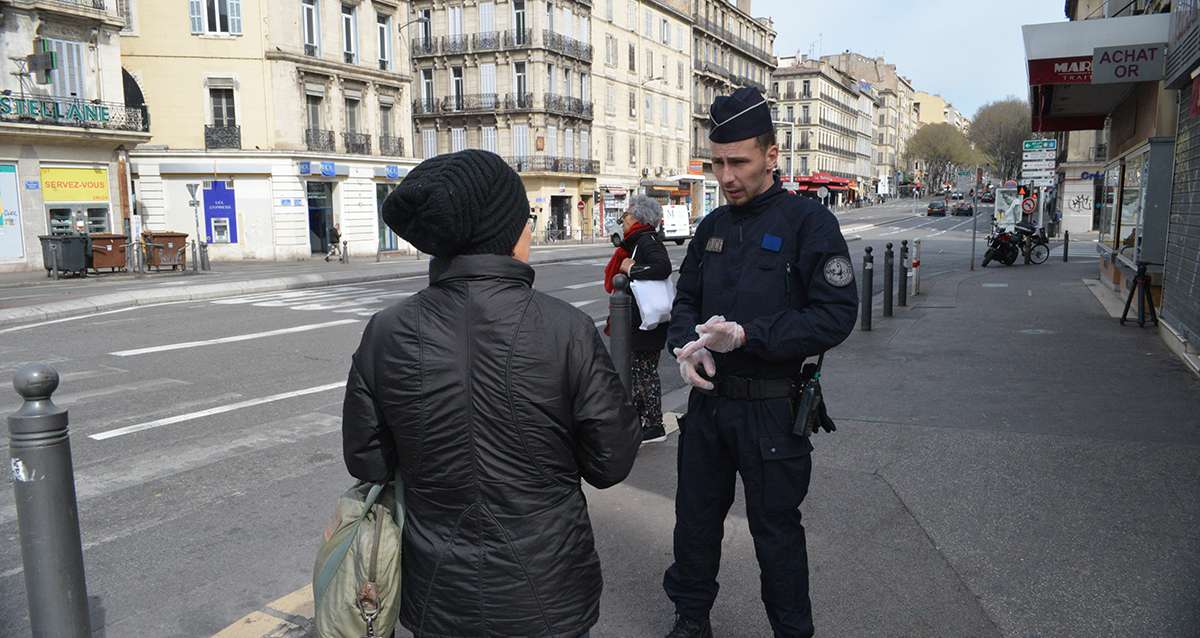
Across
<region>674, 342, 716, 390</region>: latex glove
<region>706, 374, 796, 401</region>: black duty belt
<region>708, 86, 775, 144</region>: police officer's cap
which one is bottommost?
<region>706, 374, 796, 401</region>: black duty belt

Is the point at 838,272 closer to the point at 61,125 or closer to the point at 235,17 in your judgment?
the point at 61,125

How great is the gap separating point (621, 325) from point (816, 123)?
9248 centimetres

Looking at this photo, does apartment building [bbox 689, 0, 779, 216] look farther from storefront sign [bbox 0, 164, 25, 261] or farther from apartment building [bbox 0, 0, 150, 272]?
storefront sign [bbox 0, 164, 25, 261]

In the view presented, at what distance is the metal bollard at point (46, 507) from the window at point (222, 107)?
31800 millimetres

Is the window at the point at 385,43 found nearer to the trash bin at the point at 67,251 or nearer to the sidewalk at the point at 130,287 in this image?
the sidewalk at the point at 130,287

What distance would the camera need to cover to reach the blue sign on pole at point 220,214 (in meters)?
31.0

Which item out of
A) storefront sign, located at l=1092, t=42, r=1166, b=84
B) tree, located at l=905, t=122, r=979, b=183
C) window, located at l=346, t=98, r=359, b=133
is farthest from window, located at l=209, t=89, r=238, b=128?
tree, located at l=905, t=122, r=979, b=183

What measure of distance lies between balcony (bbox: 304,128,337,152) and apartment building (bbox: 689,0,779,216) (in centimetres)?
3308

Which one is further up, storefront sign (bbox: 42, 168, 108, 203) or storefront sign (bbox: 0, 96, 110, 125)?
storefront sign (bbox: 0, 96, 110, 125)

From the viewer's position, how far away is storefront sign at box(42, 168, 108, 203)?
83.3 feet

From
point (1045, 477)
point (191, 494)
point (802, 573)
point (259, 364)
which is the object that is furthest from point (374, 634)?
point (259, 364)

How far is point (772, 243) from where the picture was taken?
9.51 feet

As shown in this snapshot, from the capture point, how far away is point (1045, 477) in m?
4.88

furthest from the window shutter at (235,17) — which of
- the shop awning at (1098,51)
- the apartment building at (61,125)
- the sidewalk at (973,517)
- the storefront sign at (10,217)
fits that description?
the sidewalk at (973,517)
